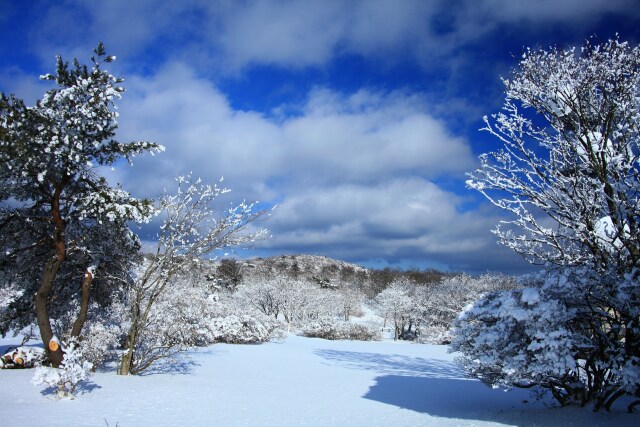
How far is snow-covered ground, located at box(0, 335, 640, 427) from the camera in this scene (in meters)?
6.66

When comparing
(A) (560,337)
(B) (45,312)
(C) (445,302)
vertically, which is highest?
(A) (560,337)

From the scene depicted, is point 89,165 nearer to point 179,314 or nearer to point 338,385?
point 179,314

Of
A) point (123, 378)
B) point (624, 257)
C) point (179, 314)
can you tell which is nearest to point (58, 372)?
point (123, 378)

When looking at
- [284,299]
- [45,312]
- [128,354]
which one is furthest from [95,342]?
[284,299]

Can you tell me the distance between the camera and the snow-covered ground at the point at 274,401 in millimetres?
6656

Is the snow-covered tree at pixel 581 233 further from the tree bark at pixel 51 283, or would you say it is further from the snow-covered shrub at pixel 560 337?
the tree bark at pixel 51 283

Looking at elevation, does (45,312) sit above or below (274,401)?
above

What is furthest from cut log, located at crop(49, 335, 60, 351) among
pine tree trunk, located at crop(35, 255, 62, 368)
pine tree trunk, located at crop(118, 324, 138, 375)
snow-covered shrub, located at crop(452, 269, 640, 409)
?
snow-covered shrub, located at crop(452, 269, 640, 409)

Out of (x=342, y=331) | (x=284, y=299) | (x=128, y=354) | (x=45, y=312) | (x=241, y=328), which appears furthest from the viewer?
(x=284, y=299)

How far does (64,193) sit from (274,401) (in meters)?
7.59

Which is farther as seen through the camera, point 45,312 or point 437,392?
point 437,392

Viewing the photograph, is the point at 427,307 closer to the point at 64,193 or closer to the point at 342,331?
the point at 342,331

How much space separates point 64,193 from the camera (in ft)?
35.8

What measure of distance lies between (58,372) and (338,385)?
23.3ft
